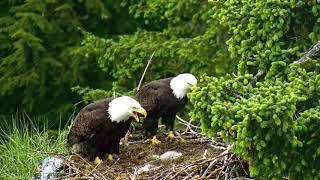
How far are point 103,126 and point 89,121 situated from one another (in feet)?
0.44

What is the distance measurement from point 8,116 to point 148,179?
6.38m

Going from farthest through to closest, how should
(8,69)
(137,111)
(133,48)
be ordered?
(8,69)
(133,48)
(137,111)

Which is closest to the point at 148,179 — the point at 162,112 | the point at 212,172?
Result: the point at 212,172

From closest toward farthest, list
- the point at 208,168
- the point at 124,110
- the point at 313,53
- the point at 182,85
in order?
the point at 313,53 < the point at 208,168 < the point at 124,110 < the point at 182,85

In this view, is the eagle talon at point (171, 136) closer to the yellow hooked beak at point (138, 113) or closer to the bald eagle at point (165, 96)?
the bald eagle at point (165, 96)

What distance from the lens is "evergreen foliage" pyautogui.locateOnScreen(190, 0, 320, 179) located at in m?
4.61

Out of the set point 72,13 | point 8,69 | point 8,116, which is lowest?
point 8,116

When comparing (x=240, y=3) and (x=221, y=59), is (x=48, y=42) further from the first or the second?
(x=240, y=3)

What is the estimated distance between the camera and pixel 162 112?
24.4 ft

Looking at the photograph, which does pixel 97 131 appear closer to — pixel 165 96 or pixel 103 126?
pixel 103 126

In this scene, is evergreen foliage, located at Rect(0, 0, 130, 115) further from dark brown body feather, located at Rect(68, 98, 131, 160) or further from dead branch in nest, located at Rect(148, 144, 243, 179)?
dead branch in nest, located at Rect(148, 144, 243, 179)

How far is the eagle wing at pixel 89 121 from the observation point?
6891 mm

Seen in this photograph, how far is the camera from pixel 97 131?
6.98 metres

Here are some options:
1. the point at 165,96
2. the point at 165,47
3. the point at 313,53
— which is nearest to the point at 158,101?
the point at 165,96
